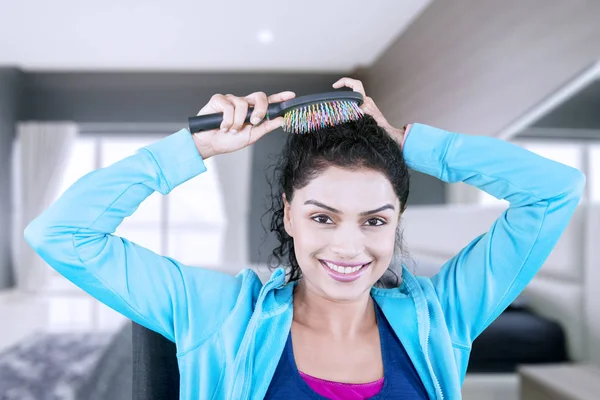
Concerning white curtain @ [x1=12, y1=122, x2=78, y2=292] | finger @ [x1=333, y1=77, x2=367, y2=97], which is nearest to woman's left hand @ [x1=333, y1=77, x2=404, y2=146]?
finger @ [x1=333, y1=77, x2=367, y2=97]

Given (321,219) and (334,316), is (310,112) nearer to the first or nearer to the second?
(321,219)

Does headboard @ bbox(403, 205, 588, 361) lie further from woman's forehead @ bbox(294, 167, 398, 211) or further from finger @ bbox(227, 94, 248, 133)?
finger @ bbox(227, 94, 248, 133)

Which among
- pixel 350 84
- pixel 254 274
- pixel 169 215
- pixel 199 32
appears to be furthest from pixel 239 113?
pixel 169 215

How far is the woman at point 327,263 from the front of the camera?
2.15 ft

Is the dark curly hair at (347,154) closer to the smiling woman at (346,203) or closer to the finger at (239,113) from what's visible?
the smiling woman at (346,203)

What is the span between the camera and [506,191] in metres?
0.73

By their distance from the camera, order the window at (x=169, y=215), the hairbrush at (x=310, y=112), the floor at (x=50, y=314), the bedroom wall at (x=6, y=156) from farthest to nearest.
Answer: the window at (x=169, y=215) < the bedroom wall at (x=6, y=156) < the floor at (x=50, y=314) < the hairbrush at (x=310, y=112)

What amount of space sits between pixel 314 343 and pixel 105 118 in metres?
3.92

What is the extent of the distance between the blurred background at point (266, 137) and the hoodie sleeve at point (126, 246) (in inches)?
4.4

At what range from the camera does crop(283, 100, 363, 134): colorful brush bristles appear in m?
0.60

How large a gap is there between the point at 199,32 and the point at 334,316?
270cm

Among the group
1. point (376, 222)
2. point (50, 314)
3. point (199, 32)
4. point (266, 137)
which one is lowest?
point (50, 314)

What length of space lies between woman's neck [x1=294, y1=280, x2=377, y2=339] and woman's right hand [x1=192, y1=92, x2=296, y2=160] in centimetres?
29

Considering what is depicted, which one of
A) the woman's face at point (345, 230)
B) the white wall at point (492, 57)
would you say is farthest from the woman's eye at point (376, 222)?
the white wall at point (492, 57)
